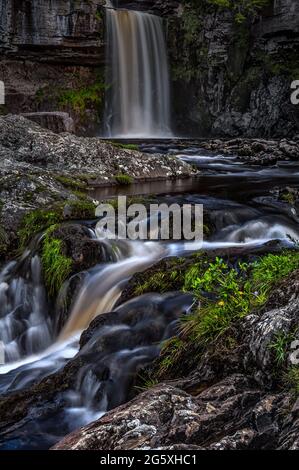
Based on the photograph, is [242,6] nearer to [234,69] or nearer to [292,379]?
[234,69]

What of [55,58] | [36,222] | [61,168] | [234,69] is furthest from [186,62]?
[36,222]

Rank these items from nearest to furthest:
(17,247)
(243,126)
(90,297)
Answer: (90,297) → (17,247) → (243,126)

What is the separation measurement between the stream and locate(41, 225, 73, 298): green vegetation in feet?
0.43

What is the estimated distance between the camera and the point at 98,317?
4922 millimetres

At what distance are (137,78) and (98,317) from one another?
22235mm

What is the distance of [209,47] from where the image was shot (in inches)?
965

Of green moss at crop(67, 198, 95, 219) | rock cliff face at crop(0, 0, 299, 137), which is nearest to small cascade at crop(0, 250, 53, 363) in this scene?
green moss at crop(67, 198, 95, 219)

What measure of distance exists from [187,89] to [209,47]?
234 cm

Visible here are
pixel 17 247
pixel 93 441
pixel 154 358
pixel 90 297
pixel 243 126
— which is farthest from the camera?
pixel 243 126

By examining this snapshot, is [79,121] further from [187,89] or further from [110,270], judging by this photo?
[110,270]

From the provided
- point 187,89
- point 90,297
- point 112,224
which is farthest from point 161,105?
point 90,297

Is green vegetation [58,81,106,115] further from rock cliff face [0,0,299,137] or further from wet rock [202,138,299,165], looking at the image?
wet rock [202,138,299,165]

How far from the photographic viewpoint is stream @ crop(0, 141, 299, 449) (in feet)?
13.0
